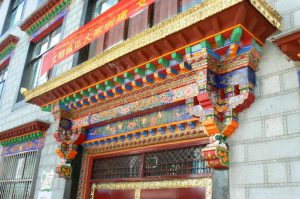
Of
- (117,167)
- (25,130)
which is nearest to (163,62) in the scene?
(117,167)

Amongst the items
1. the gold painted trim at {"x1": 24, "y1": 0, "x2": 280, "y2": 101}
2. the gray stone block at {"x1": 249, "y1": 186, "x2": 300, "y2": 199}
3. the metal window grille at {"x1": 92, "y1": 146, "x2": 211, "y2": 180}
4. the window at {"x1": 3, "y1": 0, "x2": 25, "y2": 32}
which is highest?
the window at {"x1": 3, "y1": 0, "x2": 25, "y2": 32}

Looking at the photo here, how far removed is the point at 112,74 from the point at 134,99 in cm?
49

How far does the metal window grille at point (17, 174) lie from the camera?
729 centimetres

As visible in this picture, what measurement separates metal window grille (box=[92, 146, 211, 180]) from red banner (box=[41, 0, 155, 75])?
78.6 inches

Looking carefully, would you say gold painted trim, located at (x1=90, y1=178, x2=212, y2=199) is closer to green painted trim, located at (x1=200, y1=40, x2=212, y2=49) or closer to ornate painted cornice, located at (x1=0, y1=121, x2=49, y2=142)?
green painted trim, located at (x1=200, y1=40, x2=212, y2=49)

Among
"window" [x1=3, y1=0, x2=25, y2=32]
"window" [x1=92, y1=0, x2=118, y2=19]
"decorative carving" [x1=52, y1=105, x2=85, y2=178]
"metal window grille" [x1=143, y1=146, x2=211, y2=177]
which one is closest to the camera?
"metal window grille" [x1=143, y1=146, x2=211, y2=177]

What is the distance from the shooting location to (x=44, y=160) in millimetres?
6906

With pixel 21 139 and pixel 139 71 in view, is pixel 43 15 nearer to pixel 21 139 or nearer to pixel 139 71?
pixel 21 139

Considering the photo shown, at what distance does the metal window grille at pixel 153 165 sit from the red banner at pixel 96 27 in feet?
6.55

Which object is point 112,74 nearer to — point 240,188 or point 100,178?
point 100,178

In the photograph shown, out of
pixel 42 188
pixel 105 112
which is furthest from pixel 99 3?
pixel 42 188

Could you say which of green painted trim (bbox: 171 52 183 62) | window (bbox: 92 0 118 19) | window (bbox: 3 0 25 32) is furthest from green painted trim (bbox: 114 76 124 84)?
window (bbox: 3 0 25 32)

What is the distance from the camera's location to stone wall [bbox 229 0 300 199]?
3188 mm

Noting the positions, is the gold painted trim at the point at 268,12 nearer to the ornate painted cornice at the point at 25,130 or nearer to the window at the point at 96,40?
the window at the point at 96,40
